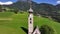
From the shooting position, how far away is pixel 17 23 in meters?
10.8

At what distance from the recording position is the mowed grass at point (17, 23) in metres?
10.0

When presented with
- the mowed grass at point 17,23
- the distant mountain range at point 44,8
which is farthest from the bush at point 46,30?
the distant mountain range at point 44,8

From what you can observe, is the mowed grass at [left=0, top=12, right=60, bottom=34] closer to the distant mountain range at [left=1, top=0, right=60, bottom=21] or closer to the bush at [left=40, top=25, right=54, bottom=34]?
the distant mountain range at [left=1, top=0, right=60, bottom=21]

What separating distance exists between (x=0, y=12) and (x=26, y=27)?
1.94 meters

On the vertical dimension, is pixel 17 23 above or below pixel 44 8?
Answer: below

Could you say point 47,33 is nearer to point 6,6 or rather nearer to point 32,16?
point 32,16

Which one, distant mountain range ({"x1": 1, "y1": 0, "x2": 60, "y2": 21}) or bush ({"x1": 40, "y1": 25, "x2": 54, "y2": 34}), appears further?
distant mountain range ({"x1": 1, "y1": 0, "x2": 60, "y2": 21})

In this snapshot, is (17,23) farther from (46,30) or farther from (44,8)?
(46,30)

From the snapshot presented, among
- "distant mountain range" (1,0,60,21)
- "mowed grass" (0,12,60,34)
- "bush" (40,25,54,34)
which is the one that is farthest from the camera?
"distant mountain range" (1,0,60,21)

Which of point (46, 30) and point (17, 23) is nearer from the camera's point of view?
point (46, 30)

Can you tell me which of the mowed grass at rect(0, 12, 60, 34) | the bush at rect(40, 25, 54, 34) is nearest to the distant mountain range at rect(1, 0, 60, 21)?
the mowed grass at rect(0, 12, 60, 34)

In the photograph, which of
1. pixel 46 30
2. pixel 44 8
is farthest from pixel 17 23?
pixel 46 30

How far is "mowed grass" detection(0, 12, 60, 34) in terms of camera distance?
1004 centimetres

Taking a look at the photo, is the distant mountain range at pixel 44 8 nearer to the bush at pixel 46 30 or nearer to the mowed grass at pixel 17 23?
the mowed grass at pixel 17 23
